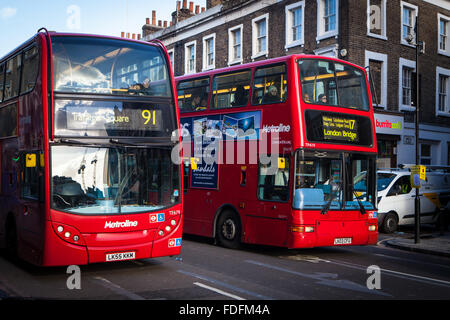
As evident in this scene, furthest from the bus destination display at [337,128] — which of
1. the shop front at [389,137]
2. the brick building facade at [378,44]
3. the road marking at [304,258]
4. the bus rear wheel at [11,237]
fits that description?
the shop front at [389,137]

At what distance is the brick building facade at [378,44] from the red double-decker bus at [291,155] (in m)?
10.7

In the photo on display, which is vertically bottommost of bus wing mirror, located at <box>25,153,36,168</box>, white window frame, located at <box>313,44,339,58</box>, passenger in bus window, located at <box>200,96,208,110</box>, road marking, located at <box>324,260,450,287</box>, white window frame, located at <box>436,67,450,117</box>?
road marking, located at <box>324,260,450,287</box>

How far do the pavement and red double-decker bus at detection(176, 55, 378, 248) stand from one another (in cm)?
192

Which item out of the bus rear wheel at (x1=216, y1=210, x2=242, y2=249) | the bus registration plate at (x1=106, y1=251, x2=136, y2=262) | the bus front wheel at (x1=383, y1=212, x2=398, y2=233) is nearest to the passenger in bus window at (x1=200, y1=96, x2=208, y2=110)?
the bus rear wheel at (x1=216, y1=210, x2=242, y2=249)

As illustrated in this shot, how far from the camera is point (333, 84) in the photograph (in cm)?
1222

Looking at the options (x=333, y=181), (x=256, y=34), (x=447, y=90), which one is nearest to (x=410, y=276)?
(x=333, y=181)

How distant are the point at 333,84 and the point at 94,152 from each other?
5846mm

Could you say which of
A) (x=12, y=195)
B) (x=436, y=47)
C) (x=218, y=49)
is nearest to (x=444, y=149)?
(x=436, y=47)

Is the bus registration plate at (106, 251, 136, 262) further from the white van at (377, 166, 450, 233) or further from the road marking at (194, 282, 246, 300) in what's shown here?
the white van at (377, 166, 450, 233)

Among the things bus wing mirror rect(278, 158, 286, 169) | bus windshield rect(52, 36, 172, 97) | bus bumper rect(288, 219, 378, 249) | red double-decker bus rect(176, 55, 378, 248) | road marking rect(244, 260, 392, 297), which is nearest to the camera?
road marking rect(244, 260, 392, 297)

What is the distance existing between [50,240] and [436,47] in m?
24.0

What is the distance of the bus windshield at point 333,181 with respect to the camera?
37.7 ft

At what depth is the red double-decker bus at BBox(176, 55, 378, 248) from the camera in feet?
37.9

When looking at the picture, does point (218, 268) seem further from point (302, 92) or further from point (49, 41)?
point (49, 41)
